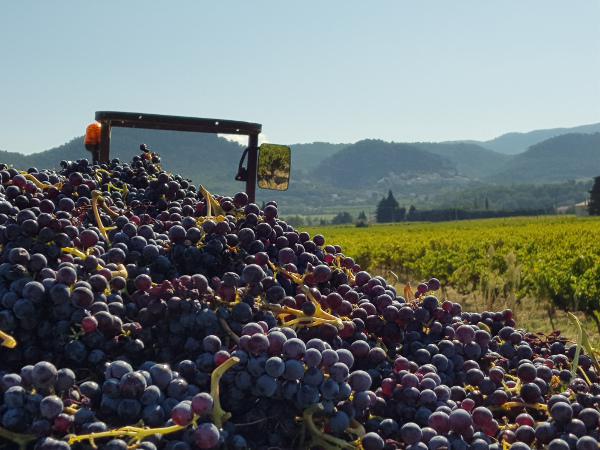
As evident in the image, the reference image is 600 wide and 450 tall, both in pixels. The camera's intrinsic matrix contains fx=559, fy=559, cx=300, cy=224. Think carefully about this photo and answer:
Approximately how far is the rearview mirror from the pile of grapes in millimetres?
2618

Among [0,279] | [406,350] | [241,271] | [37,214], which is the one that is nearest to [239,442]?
[241,271]

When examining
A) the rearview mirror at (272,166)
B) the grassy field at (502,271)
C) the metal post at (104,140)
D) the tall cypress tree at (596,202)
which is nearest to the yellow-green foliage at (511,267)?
the grassy field at (502,271)

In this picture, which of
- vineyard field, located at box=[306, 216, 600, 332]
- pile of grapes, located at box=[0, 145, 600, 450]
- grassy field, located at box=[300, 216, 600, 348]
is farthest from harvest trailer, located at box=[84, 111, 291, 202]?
vineyard field, located at box=[306, 216, 600, 332]

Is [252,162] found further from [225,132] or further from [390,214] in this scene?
[390,214]

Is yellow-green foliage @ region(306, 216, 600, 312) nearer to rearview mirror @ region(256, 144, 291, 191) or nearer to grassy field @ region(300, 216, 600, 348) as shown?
grassy field @ region(300, 216, 600, 348)

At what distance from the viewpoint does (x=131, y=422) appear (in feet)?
4.01

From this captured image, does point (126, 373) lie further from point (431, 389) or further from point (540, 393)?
point (540, 393)

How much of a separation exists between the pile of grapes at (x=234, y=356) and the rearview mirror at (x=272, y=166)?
262cm

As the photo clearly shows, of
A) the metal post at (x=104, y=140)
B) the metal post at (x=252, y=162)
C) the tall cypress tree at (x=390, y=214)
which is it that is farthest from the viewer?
the tall cypress tree at (x=390, y=214)

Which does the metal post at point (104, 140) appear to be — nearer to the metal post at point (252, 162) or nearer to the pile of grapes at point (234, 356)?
the metal post at point (252, 162)

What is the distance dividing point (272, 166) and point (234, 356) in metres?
3.42

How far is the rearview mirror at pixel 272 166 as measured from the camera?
4543 millimetres

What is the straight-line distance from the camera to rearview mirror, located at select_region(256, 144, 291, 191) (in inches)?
179

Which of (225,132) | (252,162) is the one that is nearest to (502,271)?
(252,162)
